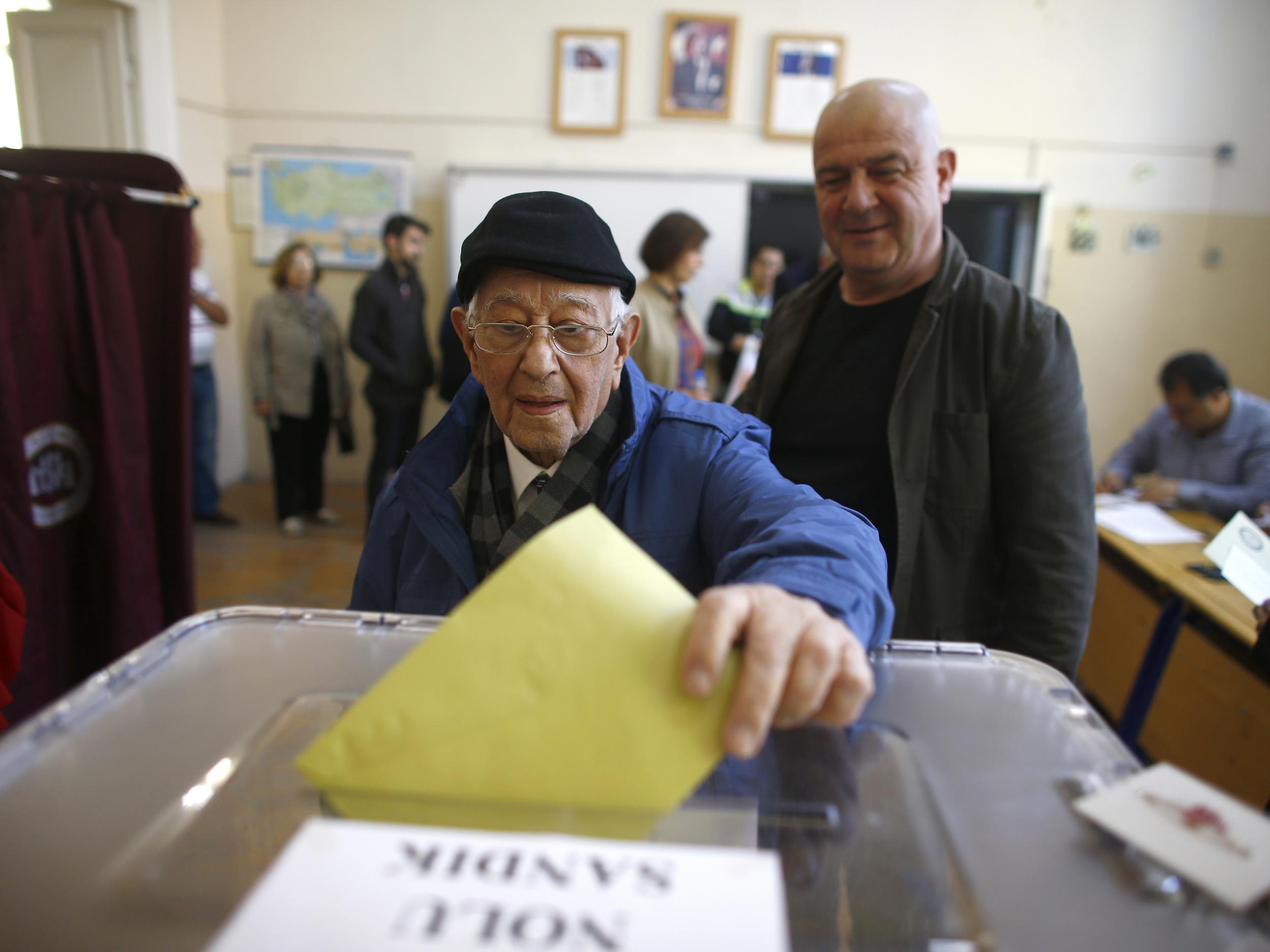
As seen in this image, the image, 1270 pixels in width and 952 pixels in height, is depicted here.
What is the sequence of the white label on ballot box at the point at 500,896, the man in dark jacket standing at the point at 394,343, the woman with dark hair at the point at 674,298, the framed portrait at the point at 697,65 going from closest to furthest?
the white label on ballot box at the point at 500,896
the woman with dark hair at the point at 674,298
the man in dark jacket standing at the point at 394,343
the framed portrait at the point at 697,65

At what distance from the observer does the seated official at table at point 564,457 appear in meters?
0.83

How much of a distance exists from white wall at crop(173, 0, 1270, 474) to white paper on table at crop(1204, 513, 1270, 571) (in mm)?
4516

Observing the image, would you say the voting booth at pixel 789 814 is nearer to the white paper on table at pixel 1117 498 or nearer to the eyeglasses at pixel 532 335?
the eyeglasses at pixel 532 335

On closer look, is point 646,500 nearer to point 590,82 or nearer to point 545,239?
point 545,239

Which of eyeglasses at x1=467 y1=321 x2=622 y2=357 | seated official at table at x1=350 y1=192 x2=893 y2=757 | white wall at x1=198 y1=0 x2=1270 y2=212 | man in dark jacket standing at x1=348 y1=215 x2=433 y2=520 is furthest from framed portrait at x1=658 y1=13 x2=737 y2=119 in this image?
eyeglasses at x1=467 y1=321 x2=622 y2=357

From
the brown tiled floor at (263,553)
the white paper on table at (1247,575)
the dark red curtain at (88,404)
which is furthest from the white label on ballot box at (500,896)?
the brown tiled floor at (263,553)

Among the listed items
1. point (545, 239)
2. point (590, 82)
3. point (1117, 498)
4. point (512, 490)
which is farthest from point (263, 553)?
point (1117, 498)

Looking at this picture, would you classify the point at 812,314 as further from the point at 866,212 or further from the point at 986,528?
the point at 986,528

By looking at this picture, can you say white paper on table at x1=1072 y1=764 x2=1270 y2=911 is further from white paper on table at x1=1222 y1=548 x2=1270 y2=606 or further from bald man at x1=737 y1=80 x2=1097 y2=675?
bald man at x1=737 y1=80 x2=1097 y2=675

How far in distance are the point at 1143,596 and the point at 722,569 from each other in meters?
2.44

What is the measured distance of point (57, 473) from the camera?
5.58 feet

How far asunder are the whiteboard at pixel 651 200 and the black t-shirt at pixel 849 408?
3631 millimetres

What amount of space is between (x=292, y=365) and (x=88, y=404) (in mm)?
2919

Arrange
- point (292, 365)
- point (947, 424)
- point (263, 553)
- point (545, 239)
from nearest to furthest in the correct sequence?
point (545, 239)
point (947, 424)
point (263, 553)
point (292, 365)
